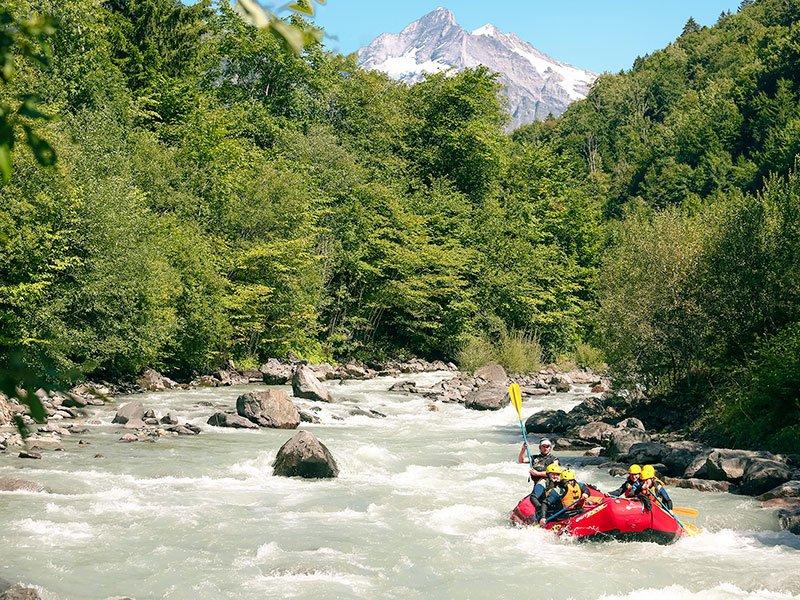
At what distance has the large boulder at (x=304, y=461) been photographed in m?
15.3

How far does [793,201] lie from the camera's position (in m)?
18.9

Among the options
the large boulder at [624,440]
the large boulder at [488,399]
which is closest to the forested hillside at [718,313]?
the large boulder at [624,440]

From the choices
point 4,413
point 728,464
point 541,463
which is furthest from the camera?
point 4,413

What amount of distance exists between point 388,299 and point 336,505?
25.0 m

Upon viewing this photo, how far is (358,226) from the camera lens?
127ft

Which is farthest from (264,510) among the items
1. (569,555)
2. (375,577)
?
(569,555)

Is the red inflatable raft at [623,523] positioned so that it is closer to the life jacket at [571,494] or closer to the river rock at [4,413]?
the life jacket at [571,494]

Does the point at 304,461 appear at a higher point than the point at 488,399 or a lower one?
lower

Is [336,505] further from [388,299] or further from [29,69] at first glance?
[388,299]

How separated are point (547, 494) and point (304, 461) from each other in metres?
4.80

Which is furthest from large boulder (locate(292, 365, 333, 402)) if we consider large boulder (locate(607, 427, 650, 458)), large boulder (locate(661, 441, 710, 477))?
large boulder (locate(661, 441, 710, 477))

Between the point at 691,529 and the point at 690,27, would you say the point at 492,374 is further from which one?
the point at 690,27

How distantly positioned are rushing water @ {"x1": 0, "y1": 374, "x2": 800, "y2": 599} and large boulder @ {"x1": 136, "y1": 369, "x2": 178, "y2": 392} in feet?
26.4

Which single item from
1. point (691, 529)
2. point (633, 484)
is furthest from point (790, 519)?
point (633, 484)
